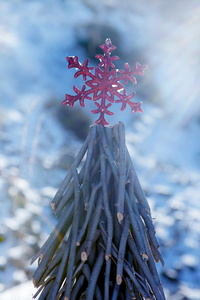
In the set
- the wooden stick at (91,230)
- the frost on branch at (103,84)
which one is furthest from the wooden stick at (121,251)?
the frost on branch at (103,84)

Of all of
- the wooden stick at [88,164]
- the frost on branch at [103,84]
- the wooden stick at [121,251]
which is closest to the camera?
the wooden stick at [121,251]

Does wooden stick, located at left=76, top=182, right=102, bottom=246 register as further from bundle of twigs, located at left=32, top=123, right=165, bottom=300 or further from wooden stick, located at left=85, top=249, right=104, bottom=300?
wooden stick, located at left=85, top=249, right=104, bottom=300

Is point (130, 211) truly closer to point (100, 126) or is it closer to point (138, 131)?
point (100, 126)

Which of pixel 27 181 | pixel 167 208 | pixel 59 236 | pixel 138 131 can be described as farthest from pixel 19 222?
pixel 59 236

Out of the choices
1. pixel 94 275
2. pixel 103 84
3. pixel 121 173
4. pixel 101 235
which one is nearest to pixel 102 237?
pixel 101 235

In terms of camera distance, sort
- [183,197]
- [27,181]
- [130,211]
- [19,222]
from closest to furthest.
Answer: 1. [130,211]
2. [19,222]
3. [27,181]
4. [183,197]

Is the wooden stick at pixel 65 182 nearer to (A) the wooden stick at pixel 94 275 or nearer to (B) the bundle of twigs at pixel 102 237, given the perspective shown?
(B) the bundle of twigs at pixel 102 237

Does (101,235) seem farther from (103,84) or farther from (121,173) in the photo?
(103,84)

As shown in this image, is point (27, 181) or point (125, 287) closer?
point (125, 287)

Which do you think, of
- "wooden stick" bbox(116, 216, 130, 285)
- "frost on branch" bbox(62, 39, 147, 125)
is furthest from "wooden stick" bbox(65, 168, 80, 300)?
"frost on branch" bbox(62, 39, 147, 125)
